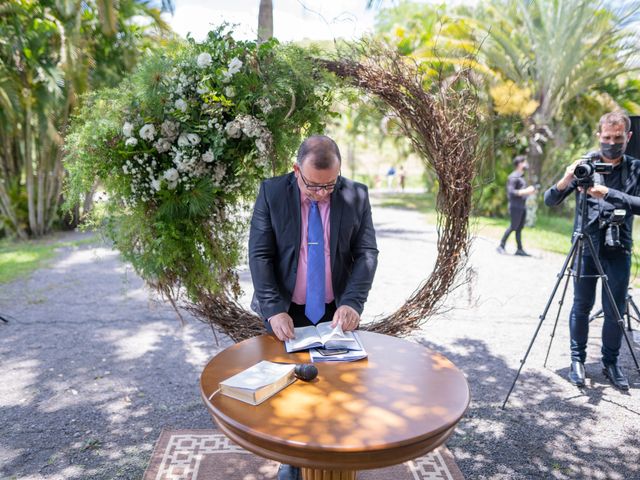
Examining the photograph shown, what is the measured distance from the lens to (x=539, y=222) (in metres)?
16.0

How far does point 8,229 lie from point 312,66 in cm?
1170

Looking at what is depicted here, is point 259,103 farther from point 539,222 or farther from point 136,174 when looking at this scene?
point 539,222

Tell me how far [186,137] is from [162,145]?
17 cm

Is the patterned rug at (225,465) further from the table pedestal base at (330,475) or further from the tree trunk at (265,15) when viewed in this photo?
the tree trunk at (265,15)

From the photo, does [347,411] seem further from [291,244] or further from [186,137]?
[186,137]

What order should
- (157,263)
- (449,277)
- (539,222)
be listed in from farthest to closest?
(539,222) → (449,277) → (157,263)

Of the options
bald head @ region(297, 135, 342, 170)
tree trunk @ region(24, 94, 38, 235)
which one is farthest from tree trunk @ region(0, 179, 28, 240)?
bald head @ region(297, 135, 342, 170)

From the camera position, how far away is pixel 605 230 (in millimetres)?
4180

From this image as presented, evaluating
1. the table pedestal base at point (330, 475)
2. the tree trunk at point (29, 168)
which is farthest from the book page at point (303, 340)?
the tree trunk at point (29, 168)

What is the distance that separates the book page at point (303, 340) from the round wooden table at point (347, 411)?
0.04 metres

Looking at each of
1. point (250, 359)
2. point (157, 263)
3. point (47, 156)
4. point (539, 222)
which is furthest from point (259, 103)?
point (539, 222)

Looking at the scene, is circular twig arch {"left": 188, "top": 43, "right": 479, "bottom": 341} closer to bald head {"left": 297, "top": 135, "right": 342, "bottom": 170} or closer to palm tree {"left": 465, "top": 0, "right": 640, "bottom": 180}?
bald head {"left": 297, "top": 135, "right": 342, "bottom": 170}

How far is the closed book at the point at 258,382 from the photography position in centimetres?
209

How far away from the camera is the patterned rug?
3166mm
